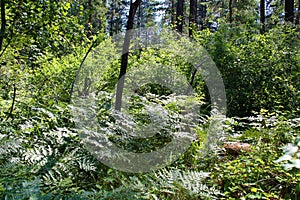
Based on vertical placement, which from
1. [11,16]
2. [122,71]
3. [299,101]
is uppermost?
[11,16]

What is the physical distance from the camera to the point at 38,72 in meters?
4.60

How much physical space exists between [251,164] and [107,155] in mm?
1177

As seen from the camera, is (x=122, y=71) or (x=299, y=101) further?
(x=299, y=101)

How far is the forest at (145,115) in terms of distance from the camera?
194 centimetres

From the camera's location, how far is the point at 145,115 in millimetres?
2797

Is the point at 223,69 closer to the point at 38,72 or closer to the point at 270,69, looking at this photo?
the point at 270,69

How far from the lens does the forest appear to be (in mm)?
1942

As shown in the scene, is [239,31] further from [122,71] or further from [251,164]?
[251,164]

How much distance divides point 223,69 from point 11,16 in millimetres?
3317

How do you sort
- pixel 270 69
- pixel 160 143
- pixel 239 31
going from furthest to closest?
1. pixel 239 31
2. pixel 270 69
3. pixel 160 143

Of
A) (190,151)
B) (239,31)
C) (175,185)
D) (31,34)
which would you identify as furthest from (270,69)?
(31,34)

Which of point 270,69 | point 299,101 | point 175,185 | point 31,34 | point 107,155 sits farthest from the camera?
point 270,69

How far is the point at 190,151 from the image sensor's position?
2.71 meters

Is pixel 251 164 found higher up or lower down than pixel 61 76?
lower down
